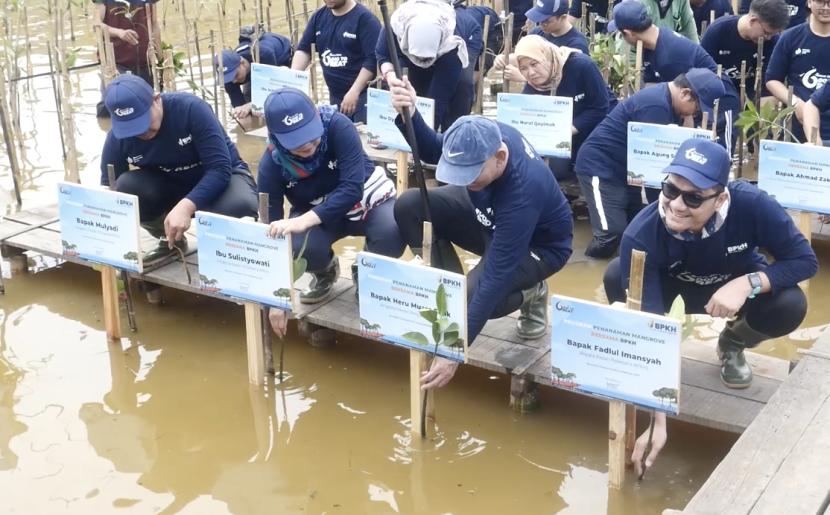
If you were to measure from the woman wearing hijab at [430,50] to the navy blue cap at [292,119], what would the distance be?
5.92 ft

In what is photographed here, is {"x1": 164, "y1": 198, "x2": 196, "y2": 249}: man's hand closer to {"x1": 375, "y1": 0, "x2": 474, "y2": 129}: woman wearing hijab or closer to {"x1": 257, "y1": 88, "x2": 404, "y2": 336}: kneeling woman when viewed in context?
{"x1": 257, "y1": 88, "x2": 404, "y2": 336}: kneeling woman

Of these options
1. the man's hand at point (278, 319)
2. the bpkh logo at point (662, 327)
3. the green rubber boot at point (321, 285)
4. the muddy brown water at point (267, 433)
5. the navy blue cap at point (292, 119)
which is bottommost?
the muddy brown water at point (267, 433)

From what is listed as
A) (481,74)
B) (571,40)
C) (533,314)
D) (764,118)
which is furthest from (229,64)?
(533,314)

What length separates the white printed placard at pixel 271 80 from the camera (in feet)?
21.2

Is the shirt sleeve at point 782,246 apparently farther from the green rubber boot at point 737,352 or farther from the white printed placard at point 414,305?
the white printed placard at point 414,305

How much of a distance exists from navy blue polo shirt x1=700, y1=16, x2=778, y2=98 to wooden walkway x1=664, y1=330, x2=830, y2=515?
3783mm

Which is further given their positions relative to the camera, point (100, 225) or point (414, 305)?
point (100, 225)

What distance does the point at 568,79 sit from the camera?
5691 mm

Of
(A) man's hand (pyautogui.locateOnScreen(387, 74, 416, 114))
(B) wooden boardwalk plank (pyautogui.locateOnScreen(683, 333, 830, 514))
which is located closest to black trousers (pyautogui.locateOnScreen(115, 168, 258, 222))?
(A) man's hand (pyautogui.locateOnScreen(387, 74, 416, 114))

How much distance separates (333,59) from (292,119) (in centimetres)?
284

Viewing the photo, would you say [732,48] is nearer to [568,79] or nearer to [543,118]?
[568,79]

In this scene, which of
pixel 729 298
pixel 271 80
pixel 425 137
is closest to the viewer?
pixel 729 298

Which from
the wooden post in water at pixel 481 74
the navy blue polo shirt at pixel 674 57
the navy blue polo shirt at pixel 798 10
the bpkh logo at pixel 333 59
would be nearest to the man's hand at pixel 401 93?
the navy blue polo shirt at pixel 674 57

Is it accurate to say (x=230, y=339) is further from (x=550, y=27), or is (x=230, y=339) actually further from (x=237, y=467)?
(x=550, y=27)
